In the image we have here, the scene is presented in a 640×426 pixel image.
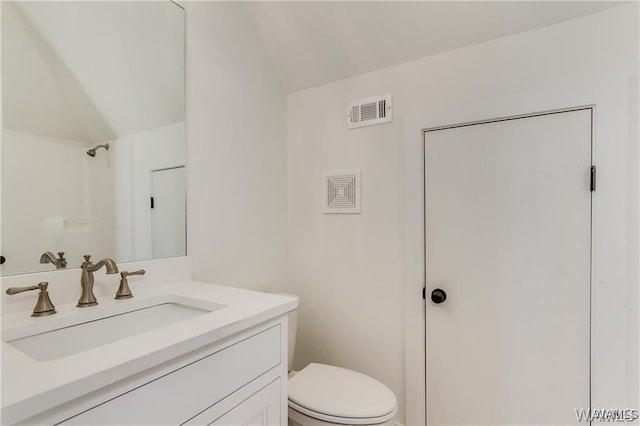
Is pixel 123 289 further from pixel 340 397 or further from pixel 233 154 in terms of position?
pixel 340 397

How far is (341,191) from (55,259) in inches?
49.8

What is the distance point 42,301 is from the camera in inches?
35.5

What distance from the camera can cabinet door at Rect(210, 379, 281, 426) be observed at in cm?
86

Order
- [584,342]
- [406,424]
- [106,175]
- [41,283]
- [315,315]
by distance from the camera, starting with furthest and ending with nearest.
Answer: [315,315] → [406,424] → [584,342] → [106,175] → [41,283]

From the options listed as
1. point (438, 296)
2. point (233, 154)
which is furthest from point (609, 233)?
point (233, 154)

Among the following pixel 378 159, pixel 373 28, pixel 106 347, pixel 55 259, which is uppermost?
pixel 373 28

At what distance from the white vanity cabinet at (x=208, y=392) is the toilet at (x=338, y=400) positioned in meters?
0.28

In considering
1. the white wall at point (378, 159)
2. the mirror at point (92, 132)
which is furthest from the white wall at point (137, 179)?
the white wall at point (378, 159)

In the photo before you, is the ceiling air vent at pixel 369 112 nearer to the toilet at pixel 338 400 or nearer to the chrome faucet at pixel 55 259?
the toilet at pixel 338 400

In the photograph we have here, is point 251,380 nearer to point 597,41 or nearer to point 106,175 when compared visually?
point 106,175

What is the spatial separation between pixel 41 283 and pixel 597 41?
2.08 meters

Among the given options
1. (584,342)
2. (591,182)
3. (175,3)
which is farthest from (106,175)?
(584,342)

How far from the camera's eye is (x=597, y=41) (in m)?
1.21

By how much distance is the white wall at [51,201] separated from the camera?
93 cm
